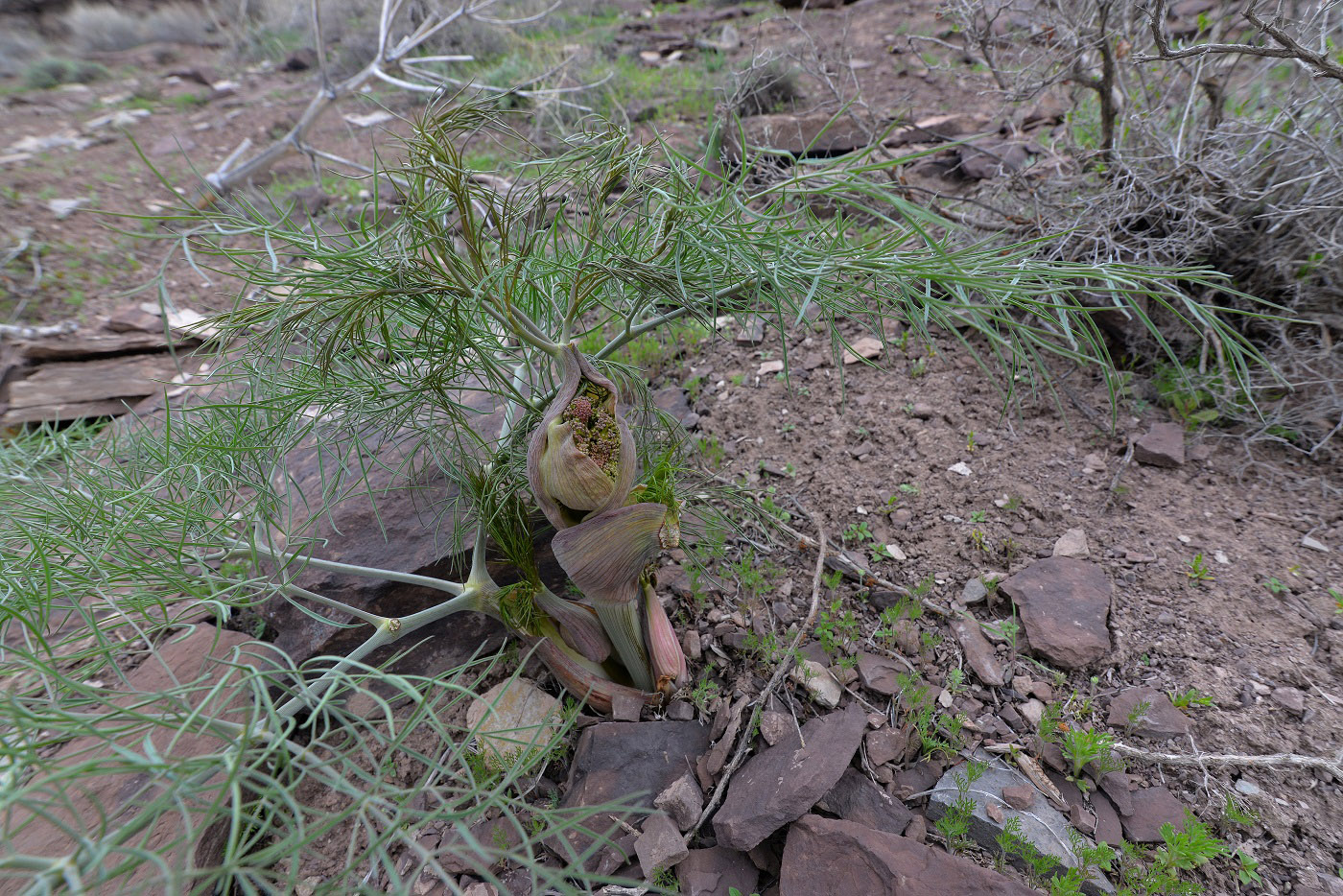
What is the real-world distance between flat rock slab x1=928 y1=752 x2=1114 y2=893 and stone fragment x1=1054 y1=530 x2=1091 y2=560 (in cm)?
70

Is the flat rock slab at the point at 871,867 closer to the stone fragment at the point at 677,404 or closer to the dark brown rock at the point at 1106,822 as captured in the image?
the dark brown rock at the point at 1106,822

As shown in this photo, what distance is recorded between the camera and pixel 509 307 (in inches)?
49.7

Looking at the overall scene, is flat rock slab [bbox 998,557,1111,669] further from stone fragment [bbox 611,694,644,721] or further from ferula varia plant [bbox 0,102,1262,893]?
stone fragment [bbox 611,694,644,721]

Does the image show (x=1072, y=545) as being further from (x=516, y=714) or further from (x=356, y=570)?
(x=356, y=570)

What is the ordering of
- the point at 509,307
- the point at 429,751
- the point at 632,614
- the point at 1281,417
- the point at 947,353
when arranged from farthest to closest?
the point at 947,353
the point at 1281,417
the point at 429,751
the point at 632,614
the point at 509,307

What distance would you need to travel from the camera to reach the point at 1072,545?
1.96m

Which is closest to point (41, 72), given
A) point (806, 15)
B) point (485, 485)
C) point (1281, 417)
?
point (806, 15)

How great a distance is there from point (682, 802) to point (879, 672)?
0.57 m

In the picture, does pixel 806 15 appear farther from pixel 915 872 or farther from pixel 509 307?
pixel 915 872

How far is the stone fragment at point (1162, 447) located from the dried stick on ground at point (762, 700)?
1055mm

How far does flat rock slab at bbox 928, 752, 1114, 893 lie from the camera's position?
4.50ft

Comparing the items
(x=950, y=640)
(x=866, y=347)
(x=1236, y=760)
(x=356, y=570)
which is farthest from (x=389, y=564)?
(x=1236, y=760)

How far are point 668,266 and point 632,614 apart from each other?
0.75 m

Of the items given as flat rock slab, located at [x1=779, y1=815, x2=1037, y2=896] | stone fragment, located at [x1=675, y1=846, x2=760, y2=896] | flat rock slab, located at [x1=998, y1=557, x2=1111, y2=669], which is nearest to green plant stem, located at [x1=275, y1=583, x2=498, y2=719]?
stone fragment, located at [x1=675, y1=846, x2=760, y2=896]
